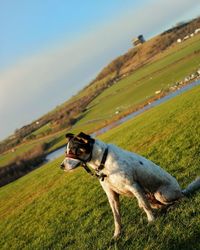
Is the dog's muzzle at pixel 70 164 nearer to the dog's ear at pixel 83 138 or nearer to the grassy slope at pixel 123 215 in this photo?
the dog's ear at pixel 83 138

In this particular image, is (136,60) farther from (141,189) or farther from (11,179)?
(141,189)

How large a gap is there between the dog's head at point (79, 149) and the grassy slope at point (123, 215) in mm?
1992

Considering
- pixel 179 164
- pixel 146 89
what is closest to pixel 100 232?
pixel 179 164

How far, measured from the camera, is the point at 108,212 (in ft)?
39.9

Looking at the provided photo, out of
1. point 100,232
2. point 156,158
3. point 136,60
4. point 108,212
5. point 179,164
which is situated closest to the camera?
point 100,232

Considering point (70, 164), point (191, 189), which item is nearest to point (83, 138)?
point (70, 164)

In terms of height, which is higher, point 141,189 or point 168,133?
point 141,189

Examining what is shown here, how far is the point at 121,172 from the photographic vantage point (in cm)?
807

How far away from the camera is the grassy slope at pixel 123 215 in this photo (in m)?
8.02

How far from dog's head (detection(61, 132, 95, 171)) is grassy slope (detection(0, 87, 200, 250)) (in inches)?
78.4

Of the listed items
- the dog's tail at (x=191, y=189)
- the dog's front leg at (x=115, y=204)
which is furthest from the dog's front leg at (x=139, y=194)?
the dog's tail at (x=191, y=189)

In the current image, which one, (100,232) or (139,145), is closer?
(100,232)

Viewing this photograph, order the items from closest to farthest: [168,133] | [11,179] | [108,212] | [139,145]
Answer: [108,212]
[168,133]
[139,145]
[11,179]

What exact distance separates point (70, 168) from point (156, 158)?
899 centimetres
